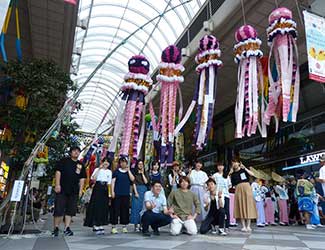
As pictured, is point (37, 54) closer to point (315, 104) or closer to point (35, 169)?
point (35, 169)

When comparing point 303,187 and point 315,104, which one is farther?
point 315,104

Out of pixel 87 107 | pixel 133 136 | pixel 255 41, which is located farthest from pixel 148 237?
pixel 87 107

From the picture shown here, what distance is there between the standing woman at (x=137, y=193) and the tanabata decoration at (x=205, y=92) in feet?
4.42

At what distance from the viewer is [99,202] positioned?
5.53 m

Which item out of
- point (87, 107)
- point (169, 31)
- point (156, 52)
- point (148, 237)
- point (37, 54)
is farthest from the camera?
point (87, 107)

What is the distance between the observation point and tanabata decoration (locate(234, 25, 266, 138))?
545 centimetres

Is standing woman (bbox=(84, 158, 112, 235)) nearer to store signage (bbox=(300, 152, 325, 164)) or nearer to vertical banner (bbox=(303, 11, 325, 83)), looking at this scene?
vertical banner (bbox=(303, 11, 325, 83))

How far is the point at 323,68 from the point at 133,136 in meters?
3.68

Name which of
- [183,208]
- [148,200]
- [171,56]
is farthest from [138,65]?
[183,208]

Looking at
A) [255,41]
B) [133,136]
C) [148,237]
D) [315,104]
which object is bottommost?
[148,237]

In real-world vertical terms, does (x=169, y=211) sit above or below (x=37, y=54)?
below

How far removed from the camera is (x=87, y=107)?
101ft

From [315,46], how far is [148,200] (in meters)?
4.06

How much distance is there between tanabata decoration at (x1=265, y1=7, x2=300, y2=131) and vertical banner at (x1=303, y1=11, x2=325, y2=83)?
38 centimetres
